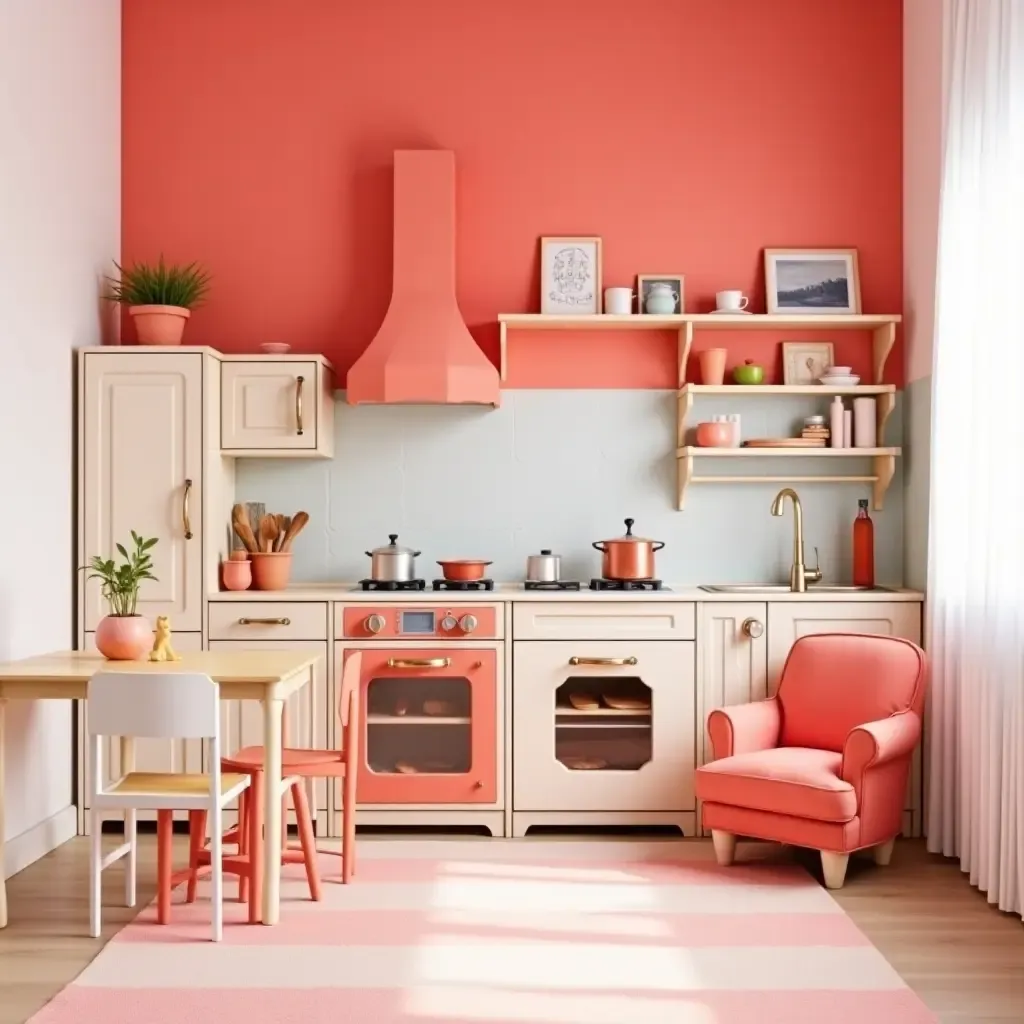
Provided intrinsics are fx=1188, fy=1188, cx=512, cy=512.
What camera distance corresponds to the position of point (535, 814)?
4520 millimetres

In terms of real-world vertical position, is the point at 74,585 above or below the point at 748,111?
below

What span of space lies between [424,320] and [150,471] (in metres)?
1.23

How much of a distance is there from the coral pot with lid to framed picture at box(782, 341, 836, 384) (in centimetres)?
98

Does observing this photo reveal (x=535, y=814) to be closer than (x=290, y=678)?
No

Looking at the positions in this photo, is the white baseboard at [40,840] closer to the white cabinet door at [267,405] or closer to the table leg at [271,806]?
the table leg at [271,806]

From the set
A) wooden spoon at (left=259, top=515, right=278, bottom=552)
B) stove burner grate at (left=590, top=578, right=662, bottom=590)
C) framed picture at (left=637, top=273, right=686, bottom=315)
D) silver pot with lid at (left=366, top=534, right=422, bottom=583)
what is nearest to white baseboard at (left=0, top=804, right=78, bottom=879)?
wooden spoon at (left=259, top=515, right=278, bottom=552)

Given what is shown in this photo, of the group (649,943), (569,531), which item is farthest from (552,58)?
(649,943)

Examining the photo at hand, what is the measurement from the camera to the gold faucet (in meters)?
4.71

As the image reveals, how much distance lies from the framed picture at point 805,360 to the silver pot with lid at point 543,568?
1259 millimetres

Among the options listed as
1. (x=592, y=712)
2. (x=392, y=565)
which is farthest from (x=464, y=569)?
(x=592, y=712)

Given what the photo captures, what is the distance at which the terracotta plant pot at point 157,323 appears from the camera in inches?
185

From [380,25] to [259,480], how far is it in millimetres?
2006

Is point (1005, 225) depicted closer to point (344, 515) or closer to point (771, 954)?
point (771, 954)

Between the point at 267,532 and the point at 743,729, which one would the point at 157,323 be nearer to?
the point at 267,532
